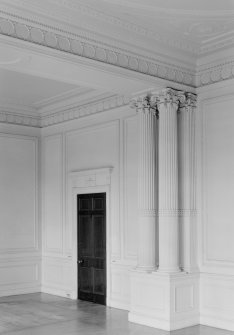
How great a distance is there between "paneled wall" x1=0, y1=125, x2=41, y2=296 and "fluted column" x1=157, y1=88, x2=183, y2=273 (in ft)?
13.4

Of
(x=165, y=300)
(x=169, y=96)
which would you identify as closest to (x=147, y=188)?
(x=169, y=96)

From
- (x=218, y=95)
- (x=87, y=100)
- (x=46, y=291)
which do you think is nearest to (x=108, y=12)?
(x=218, y=95)

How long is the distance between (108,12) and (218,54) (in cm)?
205

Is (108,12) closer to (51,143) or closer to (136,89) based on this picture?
(136,89)

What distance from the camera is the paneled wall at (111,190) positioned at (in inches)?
333

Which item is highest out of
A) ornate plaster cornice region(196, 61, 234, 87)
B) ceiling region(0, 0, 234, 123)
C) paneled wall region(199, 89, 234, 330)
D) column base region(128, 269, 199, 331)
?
ceiling region(0, 0, 234, 123)

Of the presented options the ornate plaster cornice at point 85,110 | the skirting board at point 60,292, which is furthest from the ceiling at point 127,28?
the skirting board at point 60,292

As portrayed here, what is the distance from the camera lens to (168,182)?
717 cm

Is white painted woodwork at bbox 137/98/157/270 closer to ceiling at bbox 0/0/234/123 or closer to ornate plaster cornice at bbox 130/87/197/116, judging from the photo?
ornate plaster cornice at bbox 130/87/197/116

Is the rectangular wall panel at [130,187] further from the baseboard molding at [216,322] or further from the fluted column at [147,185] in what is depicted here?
the baseboard molding at [216,322]

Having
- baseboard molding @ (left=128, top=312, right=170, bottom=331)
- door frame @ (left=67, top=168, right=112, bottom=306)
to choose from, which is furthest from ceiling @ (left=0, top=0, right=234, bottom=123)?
baseboard molding @ (left=128, top=312, right=170, bottom=331)

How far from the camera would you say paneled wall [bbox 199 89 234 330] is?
695 cm

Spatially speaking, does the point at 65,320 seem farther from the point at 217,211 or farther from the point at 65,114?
the point at 65,114

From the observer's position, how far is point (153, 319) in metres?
7.02
